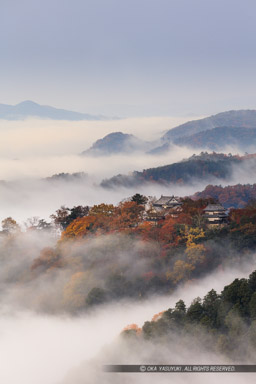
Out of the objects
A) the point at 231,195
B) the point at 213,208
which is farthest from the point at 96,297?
the point at 231,195

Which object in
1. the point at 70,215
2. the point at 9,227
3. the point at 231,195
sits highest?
the point at 231,195

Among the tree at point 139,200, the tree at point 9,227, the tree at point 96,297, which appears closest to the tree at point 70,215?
the tree at point 9,227

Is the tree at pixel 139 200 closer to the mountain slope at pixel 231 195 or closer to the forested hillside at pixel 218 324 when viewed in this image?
the forested hillside at pixel 218 324

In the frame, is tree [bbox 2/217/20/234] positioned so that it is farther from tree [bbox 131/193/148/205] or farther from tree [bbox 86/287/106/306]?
tree [bbox 86/287/106/306]

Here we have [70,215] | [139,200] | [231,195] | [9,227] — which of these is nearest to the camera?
[139,200]

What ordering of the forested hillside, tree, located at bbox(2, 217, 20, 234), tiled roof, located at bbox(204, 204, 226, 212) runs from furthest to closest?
tree, located at bbox(2, 217, 20, 234), tiled roof, located at bbox(204, 204, 226, 212), the forested hillside

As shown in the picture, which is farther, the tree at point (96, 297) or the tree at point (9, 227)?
the tree at point (9, 227)

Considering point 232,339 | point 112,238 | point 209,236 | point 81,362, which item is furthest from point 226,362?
point 112,238

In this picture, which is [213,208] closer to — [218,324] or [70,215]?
[70,215]

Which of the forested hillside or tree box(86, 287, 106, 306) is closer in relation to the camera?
the forested hillside

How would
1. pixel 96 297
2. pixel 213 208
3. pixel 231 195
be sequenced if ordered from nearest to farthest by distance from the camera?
pixel 96 297
pixel 213 208
pixel 231 195

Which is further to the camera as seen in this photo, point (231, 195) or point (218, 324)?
point (231, 195)

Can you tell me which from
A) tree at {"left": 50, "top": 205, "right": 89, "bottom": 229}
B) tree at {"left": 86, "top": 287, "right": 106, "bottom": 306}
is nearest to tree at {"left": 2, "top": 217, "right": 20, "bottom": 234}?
tree at {"left": 50, "top": 205, "right": 89, "bottom": 229}

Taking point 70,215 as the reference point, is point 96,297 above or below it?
below
